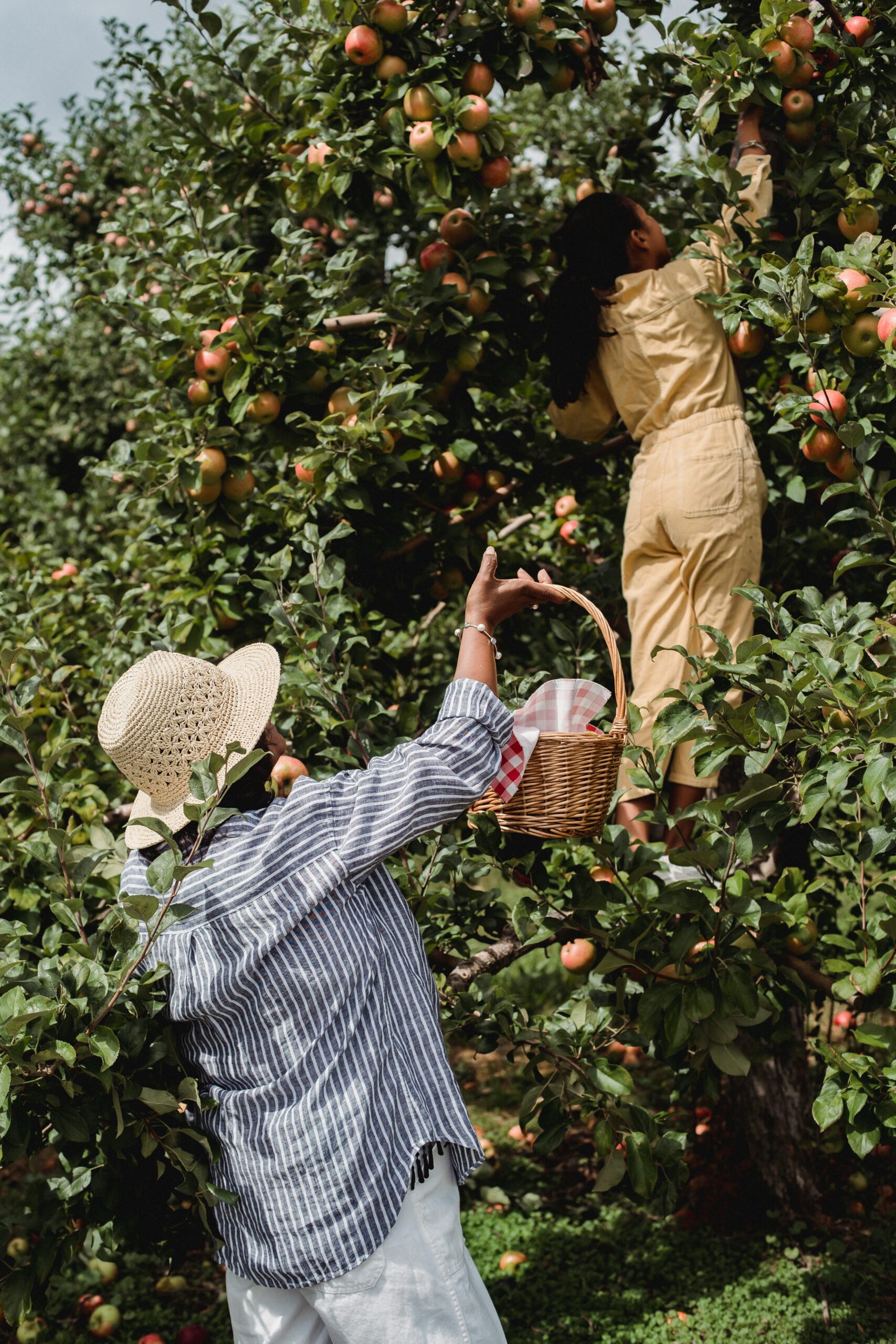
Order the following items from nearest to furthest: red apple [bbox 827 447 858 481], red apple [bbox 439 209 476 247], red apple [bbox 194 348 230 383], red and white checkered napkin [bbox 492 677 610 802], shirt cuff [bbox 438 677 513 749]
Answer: shirt cuff [bbox 438 677 513 749] → red and white checkered napkin [bbox 492 677 610 802] → red apple [bbox 827 447 858 481] → red apple [bbox 194 348 230 383] → red apple [bbox 439 209 476 247]

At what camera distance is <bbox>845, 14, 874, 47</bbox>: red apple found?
2.27m

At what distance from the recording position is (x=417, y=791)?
1.43 meters

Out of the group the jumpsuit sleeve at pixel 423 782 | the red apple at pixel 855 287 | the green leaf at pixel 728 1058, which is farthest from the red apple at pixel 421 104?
the green leaf at pixel 728 1058

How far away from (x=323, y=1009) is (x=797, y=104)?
2011mm

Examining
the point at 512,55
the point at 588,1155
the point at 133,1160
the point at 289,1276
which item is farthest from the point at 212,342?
the point at 588,1155

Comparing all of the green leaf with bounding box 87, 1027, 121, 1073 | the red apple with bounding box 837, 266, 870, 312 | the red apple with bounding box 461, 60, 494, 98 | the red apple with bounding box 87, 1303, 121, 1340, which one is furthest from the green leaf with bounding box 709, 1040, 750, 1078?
the red apple with bounding box 461, 60, 494, 98

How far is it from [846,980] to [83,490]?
4.32 meters

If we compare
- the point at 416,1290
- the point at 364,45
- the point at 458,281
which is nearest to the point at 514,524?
the point at 458,281

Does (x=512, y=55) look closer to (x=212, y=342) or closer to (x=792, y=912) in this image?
(x=212, y=342)

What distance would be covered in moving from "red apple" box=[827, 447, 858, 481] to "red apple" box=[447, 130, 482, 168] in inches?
40.5

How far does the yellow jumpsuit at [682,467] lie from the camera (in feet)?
7.66

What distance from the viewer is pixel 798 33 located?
222 centimetres

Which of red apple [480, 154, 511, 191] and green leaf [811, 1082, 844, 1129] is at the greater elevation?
red apple [480, 154, 511, 191]

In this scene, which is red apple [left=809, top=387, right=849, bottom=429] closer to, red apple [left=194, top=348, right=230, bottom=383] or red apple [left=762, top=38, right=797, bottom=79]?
red apple [left=762, top=38, right=797, bottom=79]
